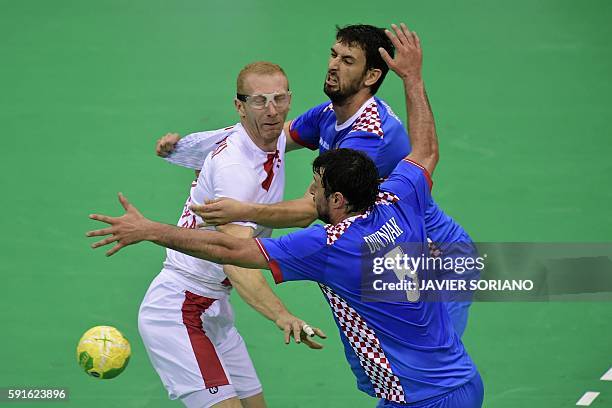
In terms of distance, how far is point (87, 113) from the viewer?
1351 cm

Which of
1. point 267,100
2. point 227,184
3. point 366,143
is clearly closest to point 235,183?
point 227,184

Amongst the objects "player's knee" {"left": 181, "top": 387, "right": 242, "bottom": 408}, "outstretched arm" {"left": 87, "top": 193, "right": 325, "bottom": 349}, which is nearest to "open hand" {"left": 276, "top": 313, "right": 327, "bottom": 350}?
"outstretched arm" {"left": 87, "top": 193, "right": 325, "bottom": 349}

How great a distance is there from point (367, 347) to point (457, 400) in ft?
2.19

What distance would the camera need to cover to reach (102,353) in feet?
29.2

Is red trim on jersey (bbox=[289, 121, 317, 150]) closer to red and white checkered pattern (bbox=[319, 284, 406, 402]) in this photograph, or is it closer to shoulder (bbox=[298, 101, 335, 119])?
shoulder (bbox=[298, 101, 335, 119])

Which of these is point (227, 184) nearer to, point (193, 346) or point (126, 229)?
point (193, 346)

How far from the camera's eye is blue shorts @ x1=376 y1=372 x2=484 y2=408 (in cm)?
774

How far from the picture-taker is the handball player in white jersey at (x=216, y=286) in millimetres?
8609

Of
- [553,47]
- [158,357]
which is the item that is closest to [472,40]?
[553,47]

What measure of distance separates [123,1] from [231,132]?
6879 mm

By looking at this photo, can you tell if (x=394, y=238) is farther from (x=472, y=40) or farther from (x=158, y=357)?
(x=472, y=40)

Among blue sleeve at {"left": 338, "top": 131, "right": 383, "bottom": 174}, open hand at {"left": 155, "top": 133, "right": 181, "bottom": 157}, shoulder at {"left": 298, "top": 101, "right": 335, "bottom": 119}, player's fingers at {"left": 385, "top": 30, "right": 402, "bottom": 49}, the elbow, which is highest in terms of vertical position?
player's fingers at {"left": 385, "top": 30, "right": 402, "bottom": 49}

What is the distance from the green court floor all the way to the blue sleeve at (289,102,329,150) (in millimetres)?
1799

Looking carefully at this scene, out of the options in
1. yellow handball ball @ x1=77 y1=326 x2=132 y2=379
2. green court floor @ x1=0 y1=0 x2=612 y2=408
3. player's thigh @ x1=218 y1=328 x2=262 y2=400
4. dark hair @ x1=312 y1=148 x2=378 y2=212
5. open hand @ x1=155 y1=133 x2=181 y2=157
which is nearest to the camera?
dark hair @ x1=312 y1=148 x2=378 y2=212
